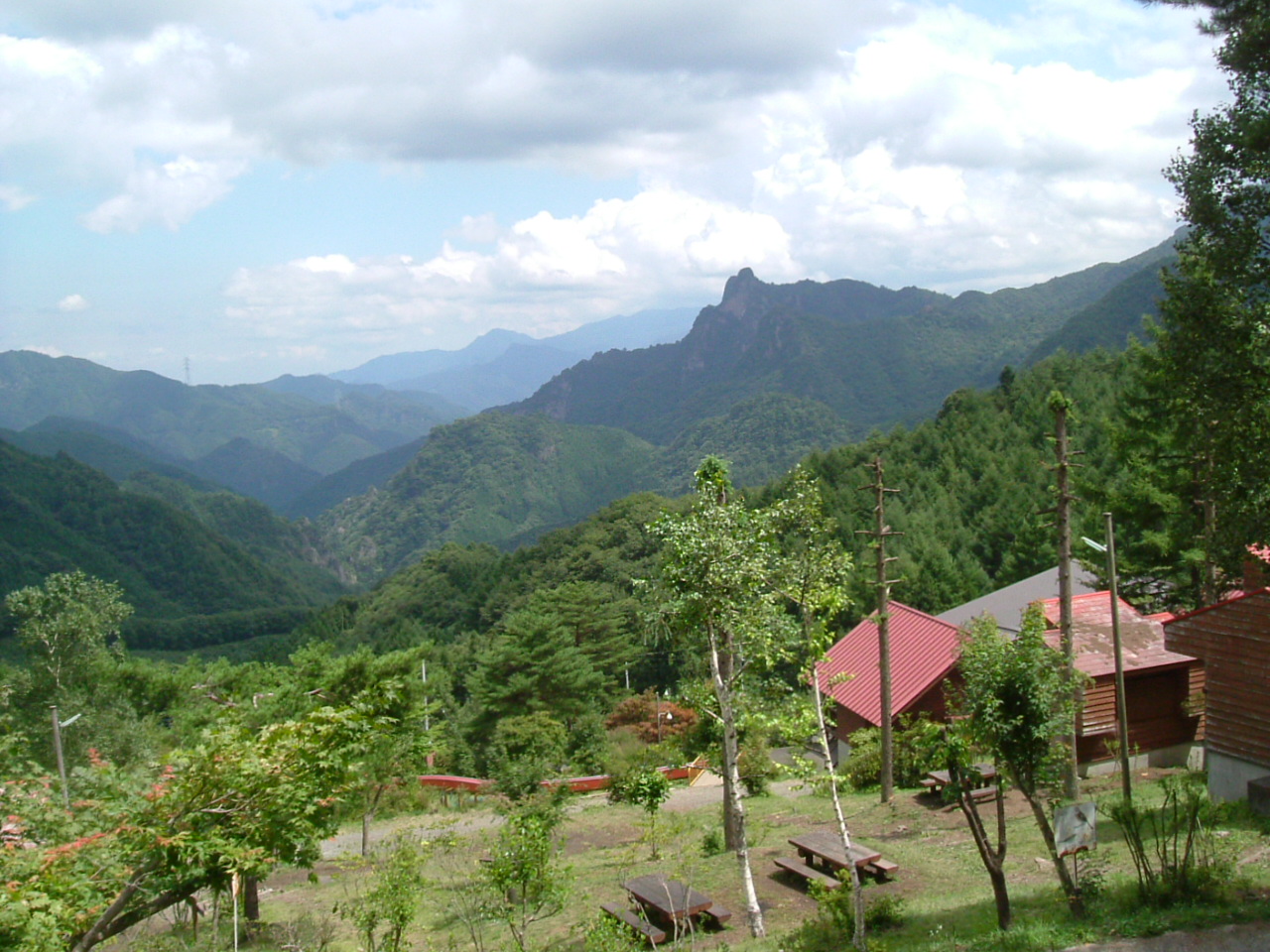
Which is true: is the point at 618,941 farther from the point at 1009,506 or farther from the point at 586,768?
the point at 1009,506

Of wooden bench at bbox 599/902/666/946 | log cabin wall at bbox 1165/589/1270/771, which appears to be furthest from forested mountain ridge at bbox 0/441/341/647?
log cabin wall at bbox 1165/589/1270/771

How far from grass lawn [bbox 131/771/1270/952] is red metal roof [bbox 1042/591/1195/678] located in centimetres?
217

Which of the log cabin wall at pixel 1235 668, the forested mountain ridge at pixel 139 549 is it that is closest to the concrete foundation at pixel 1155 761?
the log cabin wall at pixel 1235 668

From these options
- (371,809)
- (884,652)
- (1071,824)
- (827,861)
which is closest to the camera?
(1071,824)

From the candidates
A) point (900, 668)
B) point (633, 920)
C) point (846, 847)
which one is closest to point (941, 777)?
point (633, 920)

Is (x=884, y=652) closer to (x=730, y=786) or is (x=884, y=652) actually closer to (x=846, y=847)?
(x=730, y=786)

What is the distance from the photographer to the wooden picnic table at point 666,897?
10273mm

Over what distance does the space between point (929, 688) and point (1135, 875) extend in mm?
11588

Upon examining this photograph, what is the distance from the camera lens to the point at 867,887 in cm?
1095

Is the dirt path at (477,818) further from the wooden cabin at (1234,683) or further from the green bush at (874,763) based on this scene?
the wooden cabin at (1234,683)

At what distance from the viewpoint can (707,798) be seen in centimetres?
2370

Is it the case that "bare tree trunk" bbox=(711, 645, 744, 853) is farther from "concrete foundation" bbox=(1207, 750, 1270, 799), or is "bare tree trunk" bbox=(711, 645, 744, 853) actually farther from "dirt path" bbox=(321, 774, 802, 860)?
"concrete foundation" bbox=(1207, 750, 1270, 799)

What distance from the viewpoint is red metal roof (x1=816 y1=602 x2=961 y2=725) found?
834 inches

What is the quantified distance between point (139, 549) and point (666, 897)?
479 ft
